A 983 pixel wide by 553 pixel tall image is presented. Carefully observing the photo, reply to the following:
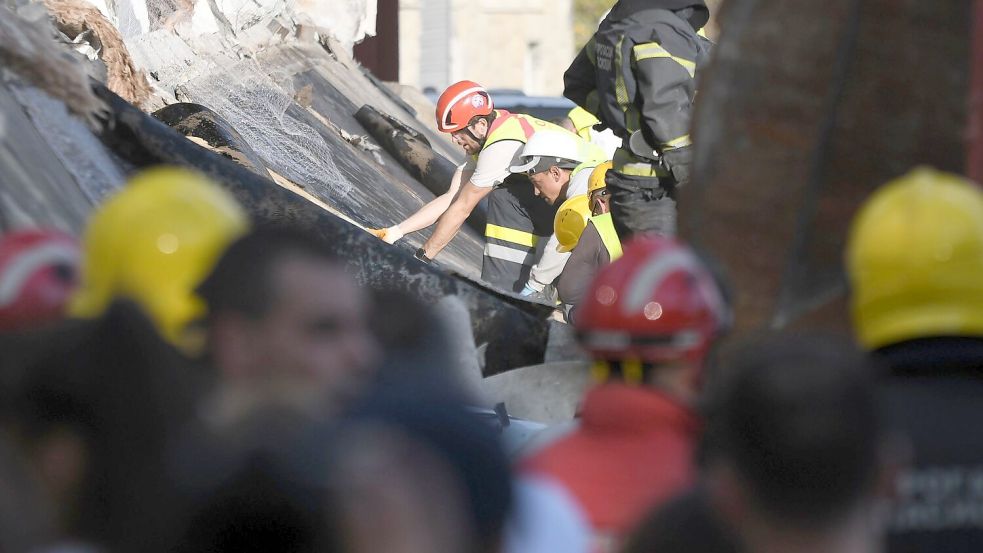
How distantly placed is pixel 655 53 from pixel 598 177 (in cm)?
90

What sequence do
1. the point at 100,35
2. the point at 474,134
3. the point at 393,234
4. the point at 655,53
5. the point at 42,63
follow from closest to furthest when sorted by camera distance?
the point at 42,63, the point at 655,53, the point at 100,35, the point at 393,234, the point at 474,134

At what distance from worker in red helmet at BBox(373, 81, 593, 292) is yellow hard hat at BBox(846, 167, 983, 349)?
5.14m

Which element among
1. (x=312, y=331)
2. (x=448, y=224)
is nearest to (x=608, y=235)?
(x=448, y=224)

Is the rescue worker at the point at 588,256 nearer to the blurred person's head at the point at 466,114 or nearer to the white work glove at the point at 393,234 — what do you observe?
the white work glove at the point at 393,234

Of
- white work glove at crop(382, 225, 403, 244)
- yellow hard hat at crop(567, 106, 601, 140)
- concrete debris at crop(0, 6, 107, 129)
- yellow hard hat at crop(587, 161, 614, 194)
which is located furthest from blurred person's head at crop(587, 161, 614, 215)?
concrete debris at crop(0, 6, 107, 129)

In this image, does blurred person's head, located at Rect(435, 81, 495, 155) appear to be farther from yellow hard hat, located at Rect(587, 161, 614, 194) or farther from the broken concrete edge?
the broken concrete edge

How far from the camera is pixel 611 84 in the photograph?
275 inches

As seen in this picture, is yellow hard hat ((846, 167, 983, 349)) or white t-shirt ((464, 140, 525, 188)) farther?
white t-shirt ((464, 140, 525, 188))

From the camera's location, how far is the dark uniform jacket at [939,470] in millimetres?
2146

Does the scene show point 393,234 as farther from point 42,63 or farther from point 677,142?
point 42,63

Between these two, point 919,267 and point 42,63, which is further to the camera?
point 42,63

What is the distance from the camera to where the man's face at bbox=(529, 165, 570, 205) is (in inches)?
306

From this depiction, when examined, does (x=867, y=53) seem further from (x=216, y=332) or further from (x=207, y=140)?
(x=207, y=140)

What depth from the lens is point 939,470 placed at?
216 centimetres
